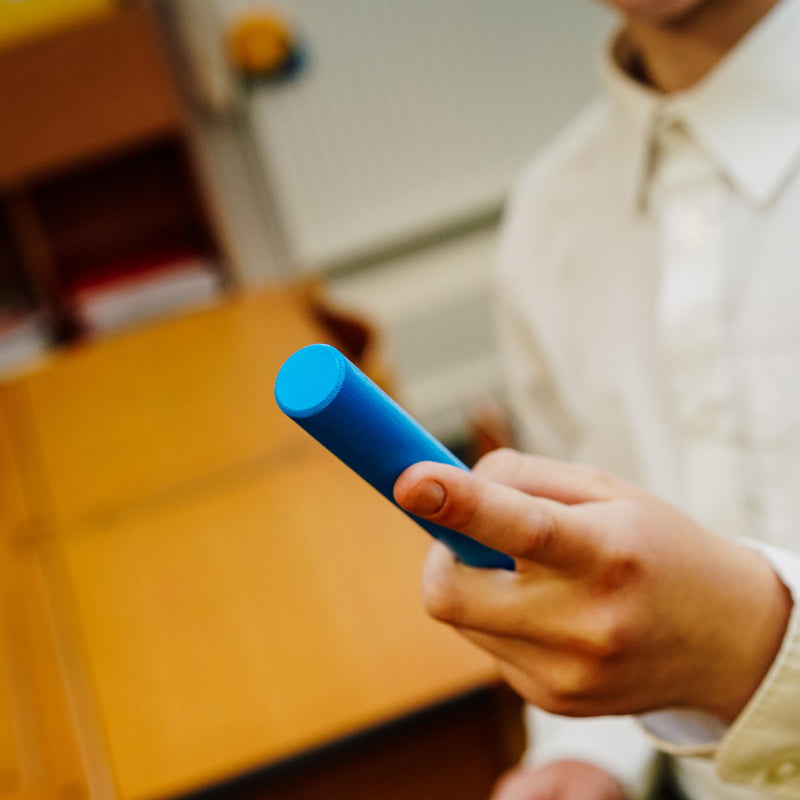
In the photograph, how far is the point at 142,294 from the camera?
1797 millimetres

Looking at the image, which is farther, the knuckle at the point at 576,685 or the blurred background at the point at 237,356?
the blurred background at the point at 237,356

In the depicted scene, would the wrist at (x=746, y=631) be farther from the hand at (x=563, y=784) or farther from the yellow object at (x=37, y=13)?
the yellow object at (x=37, y=13)

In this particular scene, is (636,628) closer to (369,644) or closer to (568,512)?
(568,512)

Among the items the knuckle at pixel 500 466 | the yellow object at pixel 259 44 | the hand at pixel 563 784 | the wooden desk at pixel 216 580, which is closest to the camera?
the knuckle at pixel 500 466

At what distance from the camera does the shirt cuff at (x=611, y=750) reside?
0.65m

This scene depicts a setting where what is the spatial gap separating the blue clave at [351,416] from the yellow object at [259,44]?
1.83 meters

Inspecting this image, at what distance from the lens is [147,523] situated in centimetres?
114

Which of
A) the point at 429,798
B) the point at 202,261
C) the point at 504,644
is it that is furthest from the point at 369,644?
the point at 202,261

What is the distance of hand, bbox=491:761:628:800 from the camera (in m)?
0.62

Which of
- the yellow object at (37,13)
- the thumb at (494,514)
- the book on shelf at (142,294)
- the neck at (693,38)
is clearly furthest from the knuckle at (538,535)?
the yellow object at (37,13)

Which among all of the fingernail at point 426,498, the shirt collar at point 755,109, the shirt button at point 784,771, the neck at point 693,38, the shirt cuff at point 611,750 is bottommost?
the shirt cuff at point 611,750

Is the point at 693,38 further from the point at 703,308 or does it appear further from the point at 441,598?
the point at 441,598

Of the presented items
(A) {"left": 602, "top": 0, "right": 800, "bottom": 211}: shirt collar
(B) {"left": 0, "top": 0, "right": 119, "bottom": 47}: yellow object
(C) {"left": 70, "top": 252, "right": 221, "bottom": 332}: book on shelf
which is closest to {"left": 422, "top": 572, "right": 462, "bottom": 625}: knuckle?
(A) {"left": 602, "top": 0, "right": 800, "bottom": 211}: shirt collar

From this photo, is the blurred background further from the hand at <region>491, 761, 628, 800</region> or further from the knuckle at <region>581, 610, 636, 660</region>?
the knuckle at <region>581, 610, 636, 660</region>
